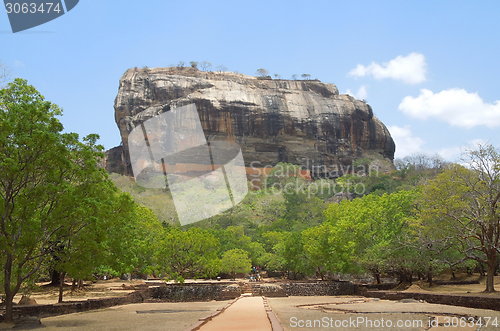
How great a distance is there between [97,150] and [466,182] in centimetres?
1733

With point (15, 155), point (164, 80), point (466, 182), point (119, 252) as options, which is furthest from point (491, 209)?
point (164, 80)

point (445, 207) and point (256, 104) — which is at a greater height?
point (256, 104)

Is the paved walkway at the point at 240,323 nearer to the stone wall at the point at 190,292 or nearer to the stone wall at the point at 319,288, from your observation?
the stone wall at the point at 190,292

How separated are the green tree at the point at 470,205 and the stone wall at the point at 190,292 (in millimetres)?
12143

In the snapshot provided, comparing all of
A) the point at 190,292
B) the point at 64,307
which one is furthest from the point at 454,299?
the point at 64,307

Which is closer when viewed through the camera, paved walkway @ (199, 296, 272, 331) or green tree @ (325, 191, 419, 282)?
paved walkway @ (199, 296, 272, 331)

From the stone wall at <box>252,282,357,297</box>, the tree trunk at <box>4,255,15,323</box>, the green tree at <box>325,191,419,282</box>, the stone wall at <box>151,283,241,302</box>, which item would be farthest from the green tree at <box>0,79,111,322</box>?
the green tree at <box>325,191,419,282</box>

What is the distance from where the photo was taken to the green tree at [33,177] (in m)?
11.0

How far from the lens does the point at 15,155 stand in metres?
11.1

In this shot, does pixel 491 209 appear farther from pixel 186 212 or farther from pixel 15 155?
pixel 186 212

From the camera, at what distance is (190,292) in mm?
23922

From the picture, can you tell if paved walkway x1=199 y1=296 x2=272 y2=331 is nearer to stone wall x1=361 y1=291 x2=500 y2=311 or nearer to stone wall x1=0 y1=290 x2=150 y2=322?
stone wall x1=0 y1=290 x2=150 y2=322

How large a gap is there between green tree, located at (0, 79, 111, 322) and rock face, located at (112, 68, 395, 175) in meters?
65.2

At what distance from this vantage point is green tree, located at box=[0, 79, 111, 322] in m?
11.0
